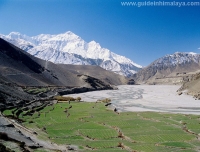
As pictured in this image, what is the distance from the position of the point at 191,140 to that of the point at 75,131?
83.1ft

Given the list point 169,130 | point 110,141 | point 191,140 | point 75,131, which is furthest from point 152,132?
point 75,131

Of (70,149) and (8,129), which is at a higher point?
(8,129)

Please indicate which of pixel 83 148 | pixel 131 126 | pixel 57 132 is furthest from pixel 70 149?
pixel 131 126

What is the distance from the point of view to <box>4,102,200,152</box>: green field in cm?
4297

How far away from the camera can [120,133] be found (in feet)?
174

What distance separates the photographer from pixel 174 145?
44.2 meters

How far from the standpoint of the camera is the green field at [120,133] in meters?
43.0

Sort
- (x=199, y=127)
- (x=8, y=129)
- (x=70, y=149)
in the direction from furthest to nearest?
(x=199, y=127) → (x=70, y=149) → (x=8, y=129)

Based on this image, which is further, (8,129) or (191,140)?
(191,140)

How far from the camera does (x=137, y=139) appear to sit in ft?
159

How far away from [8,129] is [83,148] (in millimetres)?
12879

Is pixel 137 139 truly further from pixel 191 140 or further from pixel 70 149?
pixel 70 149

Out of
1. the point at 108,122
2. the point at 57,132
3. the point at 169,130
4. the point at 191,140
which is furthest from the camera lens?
the point at 108,122

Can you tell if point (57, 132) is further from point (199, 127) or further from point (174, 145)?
point (199, 127)
